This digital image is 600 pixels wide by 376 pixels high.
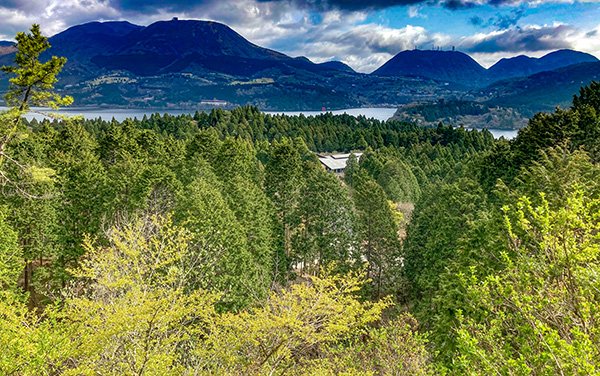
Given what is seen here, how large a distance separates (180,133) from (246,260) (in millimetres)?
67518

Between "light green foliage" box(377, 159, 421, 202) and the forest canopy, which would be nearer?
the forest canopy

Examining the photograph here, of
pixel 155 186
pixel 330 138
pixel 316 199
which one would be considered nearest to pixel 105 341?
pixel 155 186

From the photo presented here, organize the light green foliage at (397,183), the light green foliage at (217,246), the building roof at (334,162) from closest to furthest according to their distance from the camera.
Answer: the light green foliage at (217,246)
the light green foliage at (397,183)
the building roof at (334,162)

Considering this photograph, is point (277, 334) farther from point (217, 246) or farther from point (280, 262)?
point (280, 262)

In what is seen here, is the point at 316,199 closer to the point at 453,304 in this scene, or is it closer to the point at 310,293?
the point at 453,304

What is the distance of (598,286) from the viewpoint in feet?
19.1

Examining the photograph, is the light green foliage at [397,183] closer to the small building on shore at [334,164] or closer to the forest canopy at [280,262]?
the forest canopy at [280,262]

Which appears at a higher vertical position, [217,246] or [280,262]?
[217,246]

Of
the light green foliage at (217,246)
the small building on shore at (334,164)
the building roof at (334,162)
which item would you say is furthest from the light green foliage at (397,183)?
the light green foliage at (217,246)

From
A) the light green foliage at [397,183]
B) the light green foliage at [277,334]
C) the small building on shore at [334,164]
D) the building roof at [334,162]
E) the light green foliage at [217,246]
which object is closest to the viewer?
the light green foliage at [277,334]

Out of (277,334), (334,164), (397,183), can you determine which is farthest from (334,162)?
(277,334)

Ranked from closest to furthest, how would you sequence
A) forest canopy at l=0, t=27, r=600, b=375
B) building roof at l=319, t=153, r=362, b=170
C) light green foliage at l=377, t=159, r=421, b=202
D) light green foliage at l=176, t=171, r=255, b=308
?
forest canopy at l=0, t=27, r=600, b=375
light green foliage at l=176, t=171, r=255, b=308
light green foliage at l=377, t=159, r=421, b=202
building roof at l=319, t=153, r=362, b=170

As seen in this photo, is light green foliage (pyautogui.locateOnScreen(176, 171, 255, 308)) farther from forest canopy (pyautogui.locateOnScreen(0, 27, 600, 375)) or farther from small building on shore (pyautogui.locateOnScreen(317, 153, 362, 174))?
small building on shore (pyautogui.locateOnScreen(317, 153, 362, 174))

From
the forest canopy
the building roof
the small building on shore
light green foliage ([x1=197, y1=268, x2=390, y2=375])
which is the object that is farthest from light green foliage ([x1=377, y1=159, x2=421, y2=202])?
light green foliage ([x1=197, y1=268, x2=390, y2=375])
